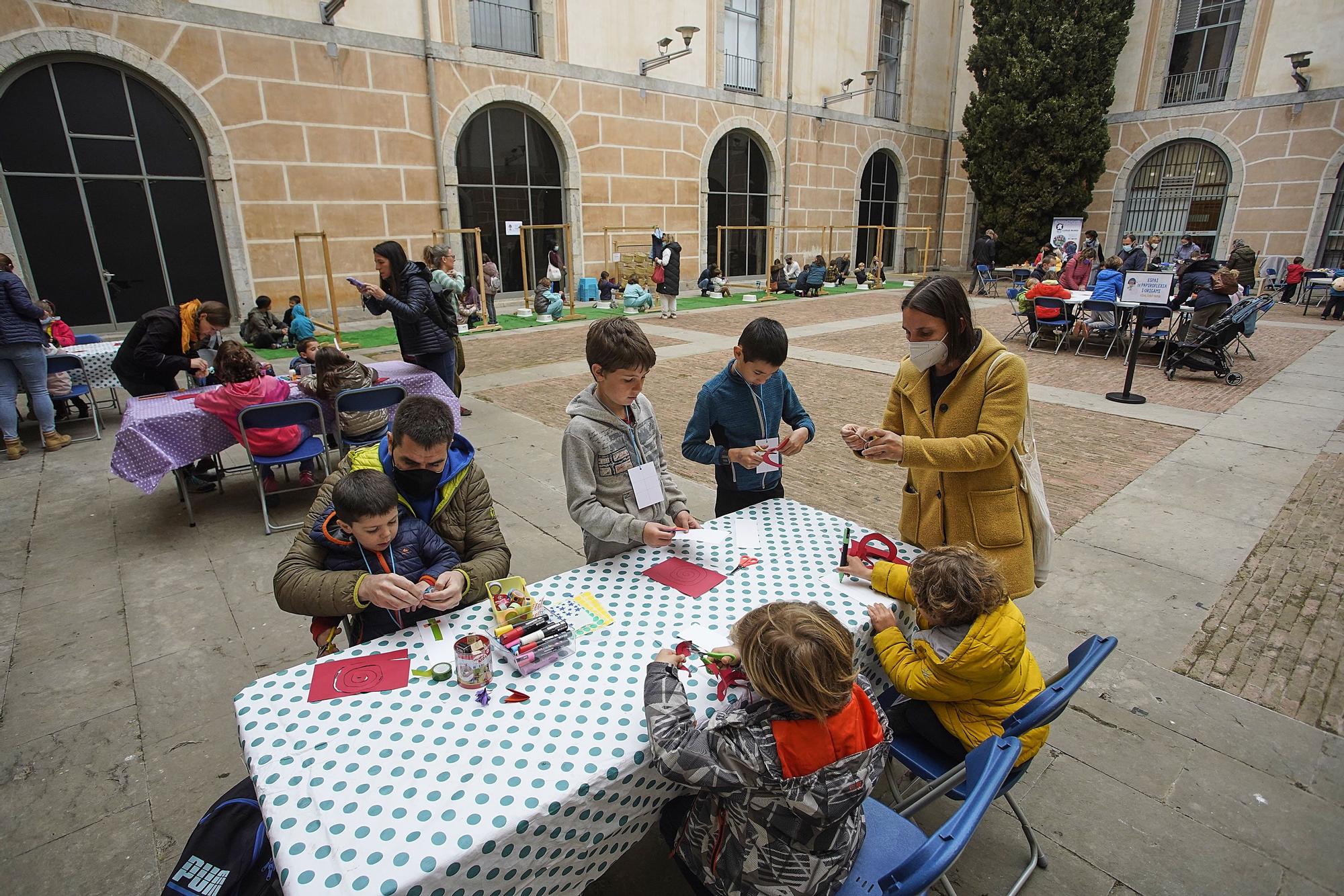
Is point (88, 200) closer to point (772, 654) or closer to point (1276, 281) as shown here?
point (772, 654)

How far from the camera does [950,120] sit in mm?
26172

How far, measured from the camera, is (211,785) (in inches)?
100

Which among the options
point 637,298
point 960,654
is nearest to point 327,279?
point 637,298

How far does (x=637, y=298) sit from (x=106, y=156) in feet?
32.2

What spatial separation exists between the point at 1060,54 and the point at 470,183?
58.7ft

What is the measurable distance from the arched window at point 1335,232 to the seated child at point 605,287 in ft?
63.6

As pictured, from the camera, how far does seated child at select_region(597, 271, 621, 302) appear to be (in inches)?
634

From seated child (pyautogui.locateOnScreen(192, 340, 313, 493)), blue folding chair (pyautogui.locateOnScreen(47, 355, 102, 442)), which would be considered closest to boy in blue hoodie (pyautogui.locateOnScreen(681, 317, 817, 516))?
seated child (pyautogui.locateOnScreen(192, 340, 313, 493))

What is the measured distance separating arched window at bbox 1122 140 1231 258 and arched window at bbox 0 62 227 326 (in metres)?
26.0

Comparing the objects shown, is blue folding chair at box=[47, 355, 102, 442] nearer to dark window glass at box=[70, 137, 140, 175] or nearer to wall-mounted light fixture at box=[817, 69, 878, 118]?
dark window glass at box=[70, 137, 140, 175]

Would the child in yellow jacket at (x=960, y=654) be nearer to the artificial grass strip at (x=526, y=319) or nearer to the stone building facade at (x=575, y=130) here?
the artificial grass strip at (x=526, y=319)

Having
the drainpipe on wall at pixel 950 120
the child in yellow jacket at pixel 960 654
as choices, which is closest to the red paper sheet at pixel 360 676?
the child in yellow jacket at pixel 960 654

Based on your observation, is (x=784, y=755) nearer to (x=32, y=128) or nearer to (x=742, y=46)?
(x=32, y=128)

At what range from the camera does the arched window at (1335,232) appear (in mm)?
18641
